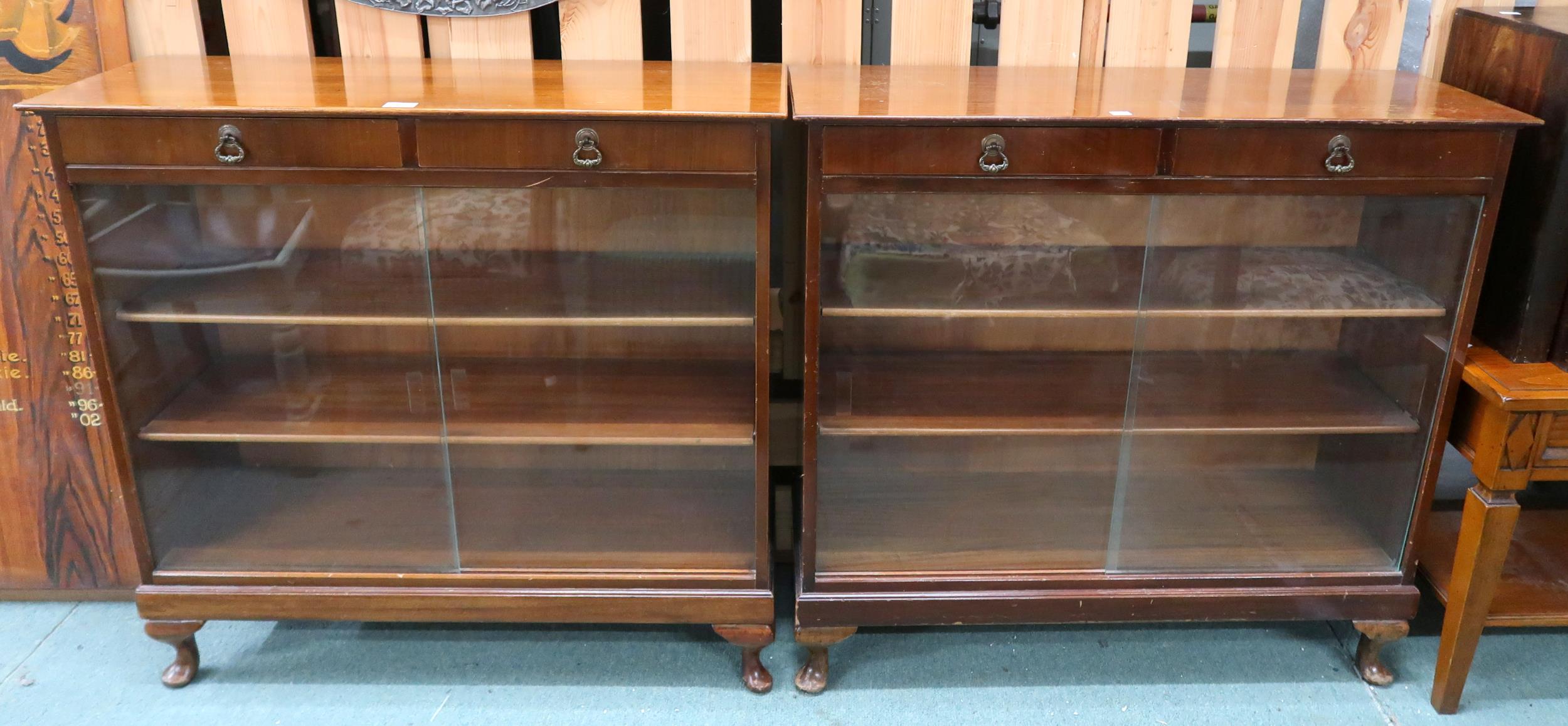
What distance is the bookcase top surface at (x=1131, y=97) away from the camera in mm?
1581

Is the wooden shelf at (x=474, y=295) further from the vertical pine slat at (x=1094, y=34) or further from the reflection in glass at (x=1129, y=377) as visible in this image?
the vertical pine slat at (x=1094, y=34)

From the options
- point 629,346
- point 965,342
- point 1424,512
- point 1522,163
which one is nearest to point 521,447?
point 629,346

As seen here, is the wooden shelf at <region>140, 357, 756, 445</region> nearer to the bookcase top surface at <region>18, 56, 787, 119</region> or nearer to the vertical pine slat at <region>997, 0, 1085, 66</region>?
the bookcase top surface at <region>18, 56, 787, 119</region>

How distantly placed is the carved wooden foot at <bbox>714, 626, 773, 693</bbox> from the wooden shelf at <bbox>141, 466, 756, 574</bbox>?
10cm

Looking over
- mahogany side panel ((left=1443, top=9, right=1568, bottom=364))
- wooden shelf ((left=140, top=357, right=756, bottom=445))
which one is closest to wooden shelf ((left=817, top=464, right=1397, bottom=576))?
wooden shelf ((left=140, top=357, right=756, bottom=445))

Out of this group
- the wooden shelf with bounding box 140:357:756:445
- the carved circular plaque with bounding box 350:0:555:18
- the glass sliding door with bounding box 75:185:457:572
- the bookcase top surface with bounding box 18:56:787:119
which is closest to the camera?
the bookcase top surface with bounding box 18:56:787:119

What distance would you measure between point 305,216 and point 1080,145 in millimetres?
1094

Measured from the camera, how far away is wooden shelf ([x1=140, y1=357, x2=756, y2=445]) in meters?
1.84

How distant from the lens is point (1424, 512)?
1.88 metres

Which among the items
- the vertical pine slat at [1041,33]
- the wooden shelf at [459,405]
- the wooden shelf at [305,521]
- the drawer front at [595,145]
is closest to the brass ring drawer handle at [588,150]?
the drawer front at [595,145]

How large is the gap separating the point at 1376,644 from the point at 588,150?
150 centimetres

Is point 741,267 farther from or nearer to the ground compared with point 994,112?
nearer to the ground

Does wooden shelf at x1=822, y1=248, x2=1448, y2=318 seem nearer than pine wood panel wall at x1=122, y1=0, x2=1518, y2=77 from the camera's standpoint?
Yes

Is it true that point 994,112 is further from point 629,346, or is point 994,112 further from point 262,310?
point 262,310
